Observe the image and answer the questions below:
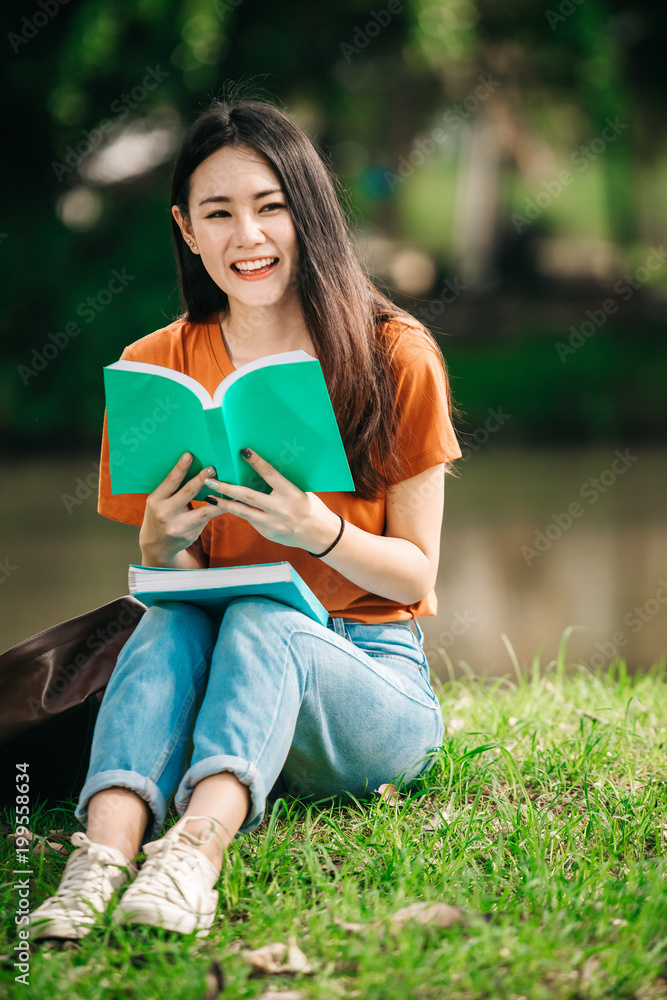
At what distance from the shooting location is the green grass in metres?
1.31

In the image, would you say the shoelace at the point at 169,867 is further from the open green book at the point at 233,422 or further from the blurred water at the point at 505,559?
the blurred water at the point at 505,559

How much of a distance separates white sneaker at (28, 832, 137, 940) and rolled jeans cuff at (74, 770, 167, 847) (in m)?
0.06

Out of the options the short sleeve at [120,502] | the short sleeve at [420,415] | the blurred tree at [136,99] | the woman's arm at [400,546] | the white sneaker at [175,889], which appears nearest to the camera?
the white sneaker at [175,889]

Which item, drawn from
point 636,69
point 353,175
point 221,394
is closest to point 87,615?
point 221,394

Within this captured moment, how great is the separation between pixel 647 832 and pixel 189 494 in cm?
108

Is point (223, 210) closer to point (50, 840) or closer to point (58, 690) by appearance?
point (58, 690)

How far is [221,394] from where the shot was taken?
160 cm

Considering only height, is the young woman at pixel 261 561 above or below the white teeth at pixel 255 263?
below

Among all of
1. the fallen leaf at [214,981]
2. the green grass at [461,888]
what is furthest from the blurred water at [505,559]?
the fallen leaf at [214,981]

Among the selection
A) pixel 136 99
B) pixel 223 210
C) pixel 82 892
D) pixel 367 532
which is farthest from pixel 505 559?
pixel 136 99

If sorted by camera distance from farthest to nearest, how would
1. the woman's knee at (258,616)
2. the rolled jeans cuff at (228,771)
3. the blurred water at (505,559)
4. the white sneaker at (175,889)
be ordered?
the blurred water at (505,559) → the woman's knee at (258,616) → the rolled jeans cuff at (228,771) → the white sneaker at (175,889)

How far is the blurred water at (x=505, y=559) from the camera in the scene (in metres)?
3.87

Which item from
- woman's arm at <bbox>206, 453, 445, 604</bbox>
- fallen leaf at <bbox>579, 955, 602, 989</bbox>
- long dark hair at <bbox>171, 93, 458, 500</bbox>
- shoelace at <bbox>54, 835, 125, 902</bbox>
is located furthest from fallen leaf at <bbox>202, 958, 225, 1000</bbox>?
long dark hair at <bbox>171, 93, 458, 500</bbox>

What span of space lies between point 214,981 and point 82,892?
0.26m
